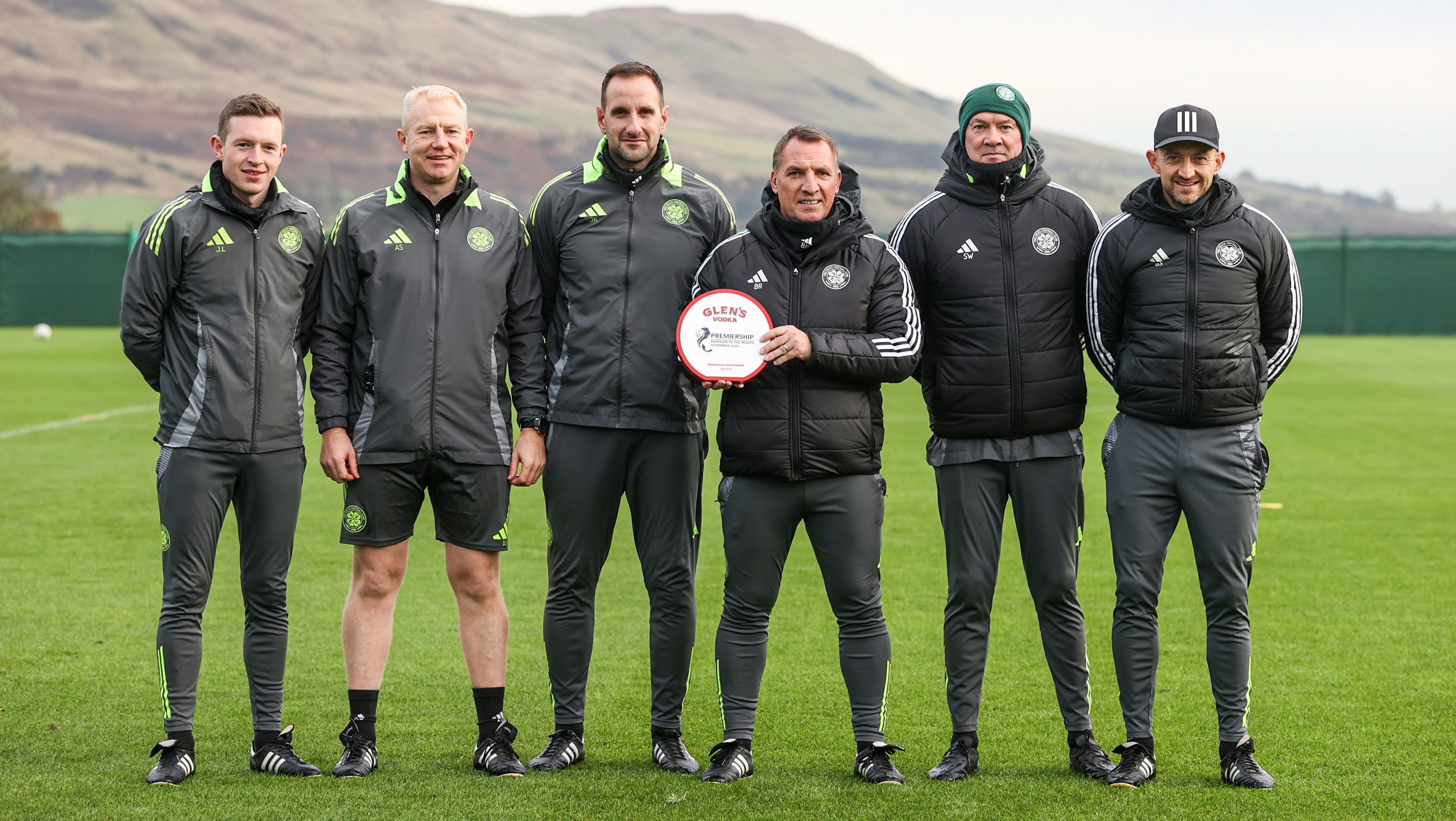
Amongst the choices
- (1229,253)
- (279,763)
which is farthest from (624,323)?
(1229,253)

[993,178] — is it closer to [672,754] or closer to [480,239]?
[480,239]

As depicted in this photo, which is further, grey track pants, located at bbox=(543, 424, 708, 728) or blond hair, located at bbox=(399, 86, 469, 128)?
grey track pants, located at bbox=(543, 424, 708, 728)

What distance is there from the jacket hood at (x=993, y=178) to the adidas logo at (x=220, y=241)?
88.9 inches

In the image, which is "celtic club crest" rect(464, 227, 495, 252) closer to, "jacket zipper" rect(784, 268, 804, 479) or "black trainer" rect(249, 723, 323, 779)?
"jacket zipper" rect(784, 268, 804, 479)

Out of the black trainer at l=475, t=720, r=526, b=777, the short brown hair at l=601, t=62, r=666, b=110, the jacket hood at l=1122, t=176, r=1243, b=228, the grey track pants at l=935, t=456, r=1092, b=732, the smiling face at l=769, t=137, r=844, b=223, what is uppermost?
the short brown hair at l=601, t=62, r=666, b=110

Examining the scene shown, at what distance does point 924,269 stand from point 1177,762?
1.78 m

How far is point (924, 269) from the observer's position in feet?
14.7

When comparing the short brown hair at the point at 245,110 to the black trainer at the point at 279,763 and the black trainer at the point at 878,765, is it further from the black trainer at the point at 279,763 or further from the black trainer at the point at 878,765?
the black trainer at the point at 878,765

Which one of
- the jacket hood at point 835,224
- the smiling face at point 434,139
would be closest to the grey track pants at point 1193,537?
the jacket hood at point 835,224

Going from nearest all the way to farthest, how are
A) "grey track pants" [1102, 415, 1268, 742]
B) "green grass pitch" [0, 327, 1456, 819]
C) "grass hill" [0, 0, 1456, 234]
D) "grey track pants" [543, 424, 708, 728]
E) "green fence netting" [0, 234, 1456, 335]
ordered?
1. "green grass pitch" [0, 327, 1456, 819]
2. "grey track pants" [1102, 415, 1268, 742]
3. "grey track pants" [543, 424, 708, 728]
4. "green fence netting" [0, 234, 1456, 335]
5. "grass hill" [0, 0, 1456, 234]

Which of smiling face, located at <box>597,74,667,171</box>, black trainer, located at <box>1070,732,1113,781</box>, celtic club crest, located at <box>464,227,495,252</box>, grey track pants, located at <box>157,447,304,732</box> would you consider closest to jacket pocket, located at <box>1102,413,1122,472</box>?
black trainer, located at <box>1070,732,1113,781</box>

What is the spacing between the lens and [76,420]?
14055 millimetres

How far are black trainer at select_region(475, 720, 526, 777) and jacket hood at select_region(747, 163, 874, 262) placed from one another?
69.1 inches

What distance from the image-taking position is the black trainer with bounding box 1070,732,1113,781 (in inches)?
169
